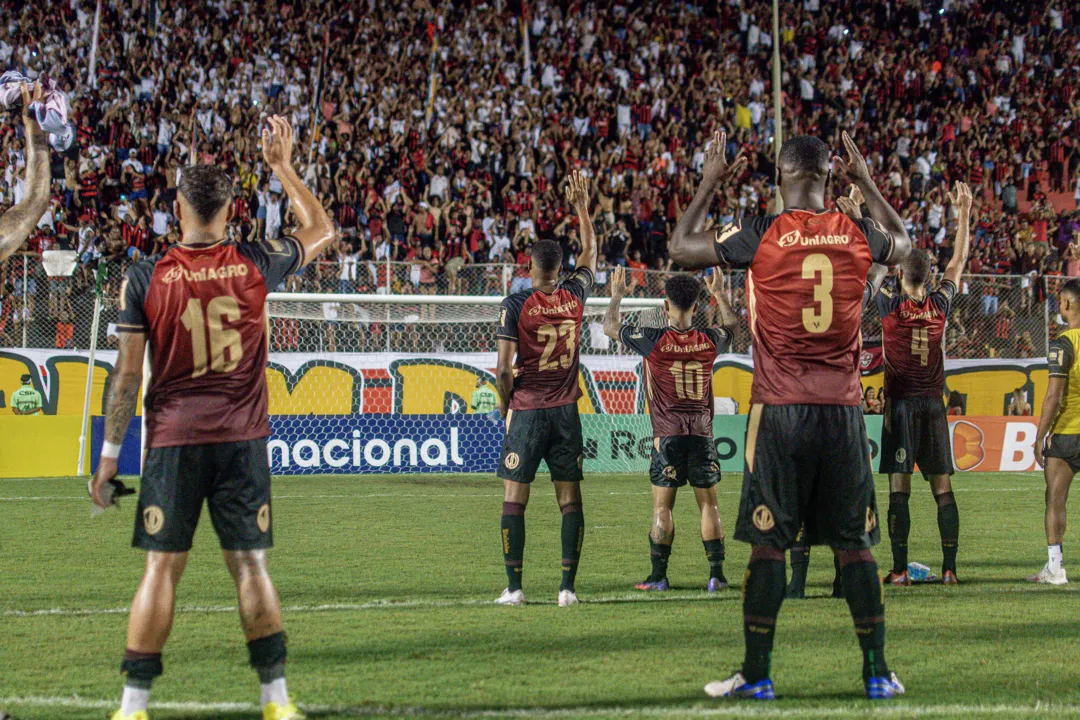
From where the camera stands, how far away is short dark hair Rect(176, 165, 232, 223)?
484 cm

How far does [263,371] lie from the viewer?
16.4ft

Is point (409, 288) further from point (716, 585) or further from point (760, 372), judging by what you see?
point (760, 372)

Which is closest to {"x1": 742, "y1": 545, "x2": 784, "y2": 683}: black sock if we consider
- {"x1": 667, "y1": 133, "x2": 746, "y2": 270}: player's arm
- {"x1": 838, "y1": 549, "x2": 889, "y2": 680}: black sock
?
{"x1": 838, "y1": 549, "x2": 889, "y2": 680}: black sock

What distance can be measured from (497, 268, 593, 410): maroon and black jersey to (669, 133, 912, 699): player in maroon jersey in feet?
9.14

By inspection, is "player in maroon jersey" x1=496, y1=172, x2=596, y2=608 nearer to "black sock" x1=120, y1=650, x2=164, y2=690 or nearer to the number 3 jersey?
the number 3 jersey

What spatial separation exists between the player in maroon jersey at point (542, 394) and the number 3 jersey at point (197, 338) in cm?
330

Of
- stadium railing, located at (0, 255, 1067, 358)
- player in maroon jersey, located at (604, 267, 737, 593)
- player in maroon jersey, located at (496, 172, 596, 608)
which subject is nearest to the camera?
player in maroon jersey, located at (496, 172, 596, 608)

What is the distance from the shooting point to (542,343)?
8.11 m

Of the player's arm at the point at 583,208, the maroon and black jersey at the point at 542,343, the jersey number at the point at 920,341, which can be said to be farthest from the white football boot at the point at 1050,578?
the player's arm at the point at 583,208

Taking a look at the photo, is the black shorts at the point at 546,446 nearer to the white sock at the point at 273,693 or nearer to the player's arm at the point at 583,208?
the player's arm at the point at 583,208

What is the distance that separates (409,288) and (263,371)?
50.4 ft

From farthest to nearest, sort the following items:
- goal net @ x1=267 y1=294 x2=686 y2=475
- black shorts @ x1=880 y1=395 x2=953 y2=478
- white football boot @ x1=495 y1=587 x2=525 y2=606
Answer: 1. goal net @ x1=267 y1=294 x2=686 y2=475
2. black shorts @ x1=880 y1=395 x2=953 y2=478
3. white football boot @ x1=495 y1=587 x2=525 y2=606

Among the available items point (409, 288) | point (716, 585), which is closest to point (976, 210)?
point (409, 288)

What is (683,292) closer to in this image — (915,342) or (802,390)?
(915,342)
